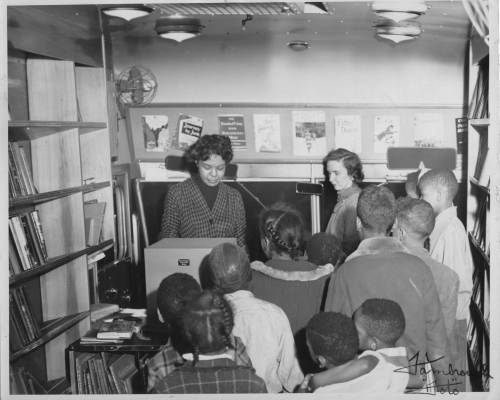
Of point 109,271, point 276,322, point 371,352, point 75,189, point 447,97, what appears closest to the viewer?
point 371,352

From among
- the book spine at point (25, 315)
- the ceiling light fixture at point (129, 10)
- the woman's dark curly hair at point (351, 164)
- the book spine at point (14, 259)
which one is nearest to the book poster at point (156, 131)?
the ceiling light fixture at point (129, 10)

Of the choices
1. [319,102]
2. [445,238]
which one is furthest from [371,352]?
[319,102]

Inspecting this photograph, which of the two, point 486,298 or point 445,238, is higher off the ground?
point 445,238

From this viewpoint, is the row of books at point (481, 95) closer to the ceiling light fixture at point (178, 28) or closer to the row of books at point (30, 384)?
the ceiling light fixture at point (178, 28)

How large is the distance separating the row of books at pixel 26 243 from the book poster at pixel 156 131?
80.0 inches

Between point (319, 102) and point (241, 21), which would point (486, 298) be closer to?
point (319, 102)

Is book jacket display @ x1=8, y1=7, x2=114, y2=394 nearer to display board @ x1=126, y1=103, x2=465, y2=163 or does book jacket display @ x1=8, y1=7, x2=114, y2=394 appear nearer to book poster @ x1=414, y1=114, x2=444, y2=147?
display board @ x1=126, y1=103, x2=465, y2=163

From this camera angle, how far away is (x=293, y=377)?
2.38m

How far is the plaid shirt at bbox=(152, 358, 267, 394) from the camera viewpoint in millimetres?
1908

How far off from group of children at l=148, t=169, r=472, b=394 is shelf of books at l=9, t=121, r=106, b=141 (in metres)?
1.34

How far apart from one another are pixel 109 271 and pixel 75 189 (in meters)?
1.18

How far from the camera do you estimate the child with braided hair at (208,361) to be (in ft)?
6.27

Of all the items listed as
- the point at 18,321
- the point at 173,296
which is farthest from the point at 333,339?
the point at 18,321

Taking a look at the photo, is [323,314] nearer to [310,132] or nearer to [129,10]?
[129,10]
